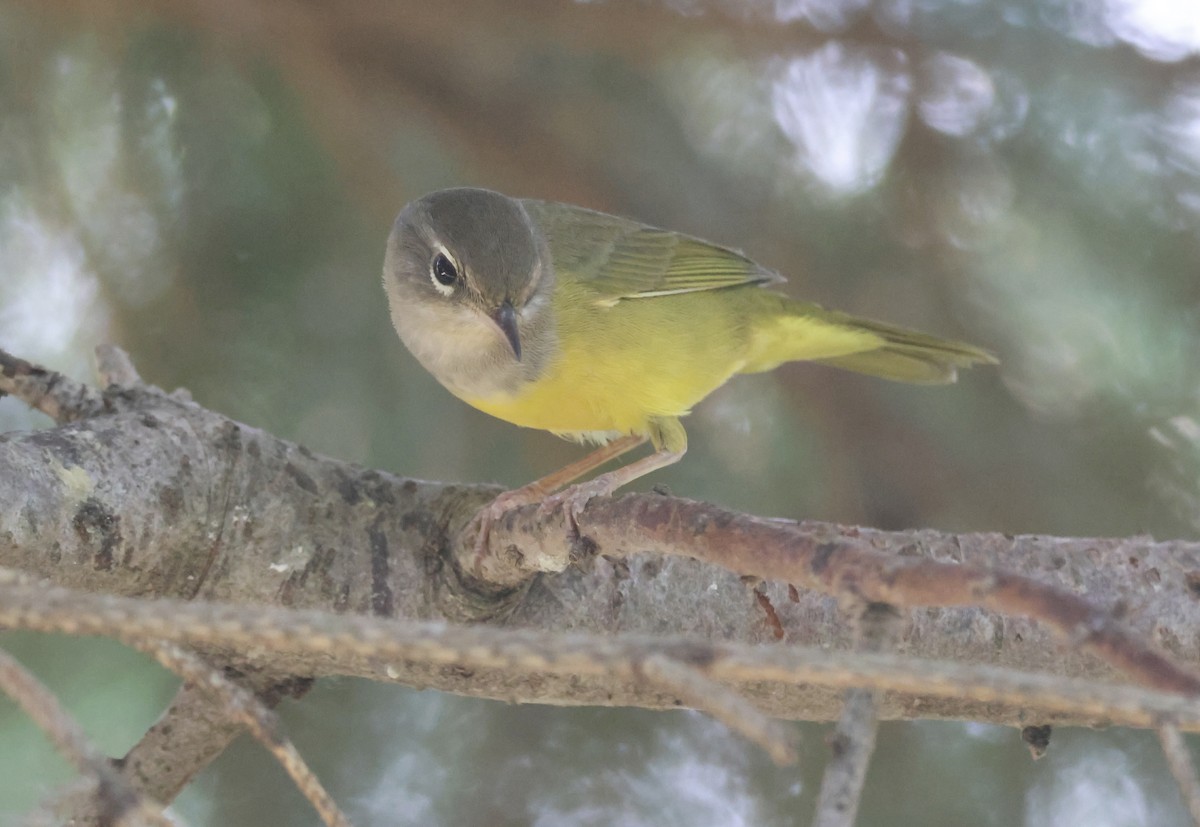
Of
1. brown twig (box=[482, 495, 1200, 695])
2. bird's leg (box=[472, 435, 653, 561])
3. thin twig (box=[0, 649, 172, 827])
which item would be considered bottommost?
bird's leg (box=[472, 435, 653, 561])

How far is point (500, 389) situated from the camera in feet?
10.3

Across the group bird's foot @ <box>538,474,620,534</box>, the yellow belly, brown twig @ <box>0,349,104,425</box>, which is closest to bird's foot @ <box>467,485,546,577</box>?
bird's foot @ <box>538,474,620,534</box>

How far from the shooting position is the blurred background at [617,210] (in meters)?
3.16

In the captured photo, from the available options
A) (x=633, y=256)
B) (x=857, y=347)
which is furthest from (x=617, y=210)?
(x=857, y=347)

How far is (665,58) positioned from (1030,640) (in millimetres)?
1971

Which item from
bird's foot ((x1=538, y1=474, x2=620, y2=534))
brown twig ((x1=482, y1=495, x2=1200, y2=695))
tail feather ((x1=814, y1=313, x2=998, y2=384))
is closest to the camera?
brown twig ((x1=482, y1=495, x2=1200, y2=695))

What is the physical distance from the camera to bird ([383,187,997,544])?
128 inches

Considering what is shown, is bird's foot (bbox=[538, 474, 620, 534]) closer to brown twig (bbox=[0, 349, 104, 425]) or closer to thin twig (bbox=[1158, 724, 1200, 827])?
brown twig (bbox=[0, 349, 104, 425])

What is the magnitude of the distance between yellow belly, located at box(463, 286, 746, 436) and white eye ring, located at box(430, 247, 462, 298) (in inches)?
12.9

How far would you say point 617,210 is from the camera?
3.71 meters

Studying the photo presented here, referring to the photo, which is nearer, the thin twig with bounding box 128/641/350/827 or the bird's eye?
the thin twig with bounding box 128/641/350/827

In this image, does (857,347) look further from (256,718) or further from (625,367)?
(256,718)

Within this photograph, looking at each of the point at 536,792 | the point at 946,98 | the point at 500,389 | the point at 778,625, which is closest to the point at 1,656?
the point at 778,625

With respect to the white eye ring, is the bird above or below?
below
